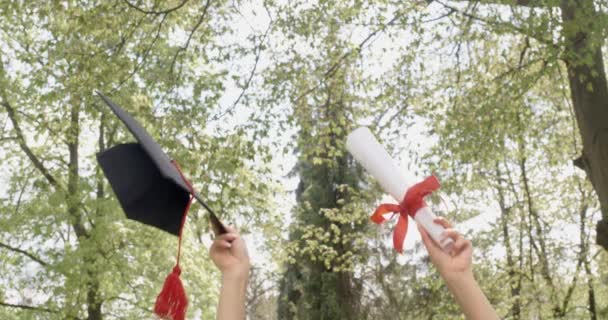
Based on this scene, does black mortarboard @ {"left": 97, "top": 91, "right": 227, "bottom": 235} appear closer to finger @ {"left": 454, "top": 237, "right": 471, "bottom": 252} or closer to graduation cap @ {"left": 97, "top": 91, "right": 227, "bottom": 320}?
graduation cap @ {"left": 97, "top": 91, "right": 227, "bottom": 320}

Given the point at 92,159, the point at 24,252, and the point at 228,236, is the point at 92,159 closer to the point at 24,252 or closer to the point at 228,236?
the point at 24,252

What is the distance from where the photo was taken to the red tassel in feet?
7.56

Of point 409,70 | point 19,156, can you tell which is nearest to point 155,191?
point 409,70

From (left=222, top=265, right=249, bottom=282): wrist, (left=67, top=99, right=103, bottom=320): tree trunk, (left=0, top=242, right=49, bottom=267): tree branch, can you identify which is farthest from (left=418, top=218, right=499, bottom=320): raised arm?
(left=0, top=242, right=49, bottom=267): tree branch

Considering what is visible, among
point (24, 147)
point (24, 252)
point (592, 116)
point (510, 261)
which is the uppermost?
point (24, 147)

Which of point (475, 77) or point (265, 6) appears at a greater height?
point (265, 6)

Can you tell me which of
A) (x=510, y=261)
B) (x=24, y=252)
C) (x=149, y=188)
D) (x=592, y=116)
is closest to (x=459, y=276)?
(x=149, y=188)

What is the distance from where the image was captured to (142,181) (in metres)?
2.39

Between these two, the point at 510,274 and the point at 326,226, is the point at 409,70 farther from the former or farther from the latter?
the point at 326,226

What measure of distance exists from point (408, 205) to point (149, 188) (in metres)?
0.93

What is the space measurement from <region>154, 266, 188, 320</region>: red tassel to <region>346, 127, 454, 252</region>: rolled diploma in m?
0.83

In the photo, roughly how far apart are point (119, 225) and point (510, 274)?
28.3 ft

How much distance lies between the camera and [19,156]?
54.6ft

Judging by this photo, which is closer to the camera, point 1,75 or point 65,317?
point 65,317
